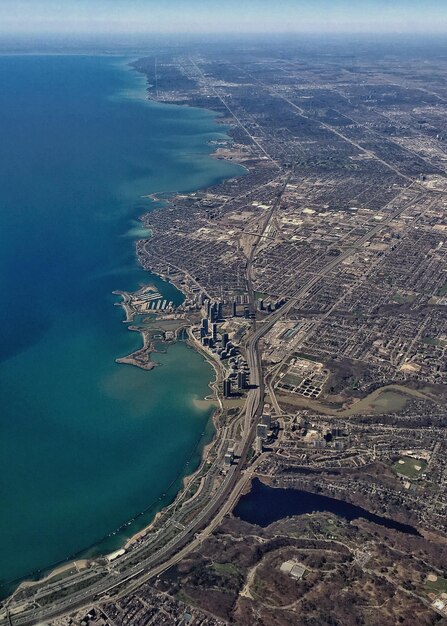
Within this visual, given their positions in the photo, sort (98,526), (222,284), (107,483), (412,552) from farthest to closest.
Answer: (222,284) → (107,483) → (98,526) → (412,552)

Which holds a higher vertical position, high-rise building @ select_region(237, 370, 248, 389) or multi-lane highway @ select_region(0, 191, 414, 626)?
high-rise building @ select_region(237, 370, 248, 389)

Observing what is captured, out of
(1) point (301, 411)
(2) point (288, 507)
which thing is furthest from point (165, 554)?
(1) point (301, 411)

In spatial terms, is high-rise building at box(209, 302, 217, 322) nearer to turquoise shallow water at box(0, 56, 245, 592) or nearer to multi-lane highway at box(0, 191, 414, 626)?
turquoise shallow water at box(0, 56, 245, 592)

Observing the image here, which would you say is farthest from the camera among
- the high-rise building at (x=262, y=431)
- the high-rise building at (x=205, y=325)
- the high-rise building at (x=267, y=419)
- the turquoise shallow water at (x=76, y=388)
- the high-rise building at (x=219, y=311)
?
the high-rise building at (x=219, y=311)

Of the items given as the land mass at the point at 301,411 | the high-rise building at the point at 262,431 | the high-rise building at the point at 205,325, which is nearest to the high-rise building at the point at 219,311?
the land mass at the point at 301,411

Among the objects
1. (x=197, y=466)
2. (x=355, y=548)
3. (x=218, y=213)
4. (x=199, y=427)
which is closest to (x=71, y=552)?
(x=197, y=466)

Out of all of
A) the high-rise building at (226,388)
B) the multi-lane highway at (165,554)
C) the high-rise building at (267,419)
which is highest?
the high-rise building at (226,388)

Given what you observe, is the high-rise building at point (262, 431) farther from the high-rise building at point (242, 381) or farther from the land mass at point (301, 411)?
the high-rise building at point (242, 381)

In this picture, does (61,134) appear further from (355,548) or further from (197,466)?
(355,548)

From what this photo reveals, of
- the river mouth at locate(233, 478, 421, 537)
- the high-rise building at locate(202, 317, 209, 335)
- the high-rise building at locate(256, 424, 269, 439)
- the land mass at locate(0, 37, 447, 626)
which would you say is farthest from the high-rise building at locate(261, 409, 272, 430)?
the high-rise building at locate(202, 317, 209, 335)
